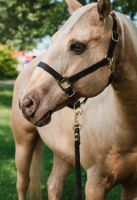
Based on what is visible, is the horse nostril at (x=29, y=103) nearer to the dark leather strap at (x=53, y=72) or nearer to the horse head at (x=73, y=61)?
the horse head at (x=73, y=61)

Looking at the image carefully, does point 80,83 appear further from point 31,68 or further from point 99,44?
point 31,68

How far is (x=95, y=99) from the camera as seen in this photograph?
240cm

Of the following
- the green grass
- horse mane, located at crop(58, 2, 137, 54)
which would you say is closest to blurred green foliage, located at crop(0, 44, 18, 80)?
the green grass

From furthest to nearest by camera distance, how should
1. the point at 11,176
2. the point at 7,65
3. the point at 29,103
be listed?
the point at 7,65, the point at 11,176, the point at 29,103

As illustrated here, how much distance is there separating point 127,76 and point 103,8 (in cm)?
50

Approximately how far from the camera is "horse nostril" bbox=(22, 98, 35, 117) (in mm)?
1684

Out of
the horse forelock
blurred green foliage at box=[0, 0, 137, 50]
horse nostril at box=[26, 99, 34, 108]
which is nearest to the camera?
horse nostril at box=[26, 99, 34, 108]

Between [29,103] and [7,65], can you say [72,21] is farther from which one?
[7,65]

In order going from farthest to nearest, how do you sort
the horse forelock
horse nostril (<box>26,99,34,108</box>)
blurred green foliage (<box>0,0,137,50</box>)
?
blurred green foliage (<box>0,0,137,50</box>) < the horse forelock < horse nostril (<box>26,99,34,108</box>)

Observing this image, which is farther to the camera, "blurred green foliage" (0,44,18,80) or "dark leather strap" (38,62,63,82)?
"blurred green foliage" (0,44,18,80)

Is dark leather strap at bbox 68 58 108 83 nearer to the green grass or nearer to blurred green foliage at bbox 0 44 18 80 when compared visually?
the green grass

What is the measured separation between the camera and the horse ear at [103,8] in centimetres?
171

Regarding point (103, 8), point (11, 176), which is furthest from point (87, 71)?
point (11, 176)

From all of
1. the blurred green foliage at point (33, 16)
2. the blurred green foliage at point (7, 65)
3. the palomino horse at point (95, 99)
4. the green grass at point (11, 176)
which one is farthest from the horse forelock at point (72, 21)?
the blurred green foliage at point (7, 65)
